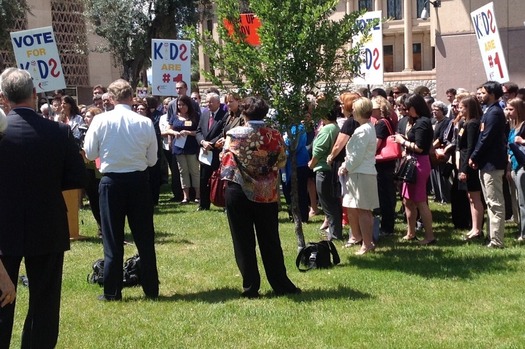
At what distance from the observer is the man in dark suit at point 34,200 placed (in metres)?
5.28

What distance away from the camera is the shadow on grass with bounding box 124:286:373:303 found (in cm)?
755

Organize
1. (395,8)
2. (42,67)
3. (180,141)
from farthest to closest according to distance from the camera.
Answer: (395,8)
(180,141)
(42,67)

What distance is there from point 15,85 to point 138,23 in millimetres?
28467

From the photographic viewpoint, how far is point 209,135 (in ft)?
44.7

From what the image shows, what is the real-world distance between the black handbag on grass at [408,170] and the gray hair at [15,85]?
226 inches

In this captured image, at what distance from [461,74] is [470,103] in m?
10.9

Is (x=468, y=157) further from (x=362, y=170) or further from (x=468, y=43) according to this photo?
(x=468, y=43)

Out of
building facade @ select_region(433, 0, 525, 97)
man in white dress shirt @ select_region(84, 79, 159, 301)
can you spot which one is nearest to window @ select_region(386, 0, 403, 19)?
building facade @ select_region(433, 0, 525, 97)

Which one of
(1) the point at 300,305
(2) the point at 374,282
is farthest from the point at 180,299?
(2) the point at 374,282

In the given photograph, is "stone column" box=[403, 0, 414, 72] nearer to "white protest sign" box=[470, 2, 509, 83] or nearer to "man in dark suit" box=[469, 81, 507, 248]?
"white protest sign" box=[470, 2, 509, 83]

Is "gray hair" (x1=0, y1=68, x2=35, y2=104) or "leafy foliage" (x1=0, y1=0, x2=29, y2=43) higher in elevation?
"leafy foliage" (x1=0, y1=0, x2=29, y2=43)

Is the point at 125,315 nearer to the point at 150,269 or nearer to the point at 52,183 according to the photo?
the point at 150,269

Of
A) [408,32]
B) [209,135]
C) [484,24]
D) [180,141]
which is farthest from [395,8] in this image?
[484,24]

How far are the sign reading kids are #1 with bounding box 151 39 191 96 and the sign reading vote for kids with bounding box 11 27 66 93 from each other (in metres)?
2.62
